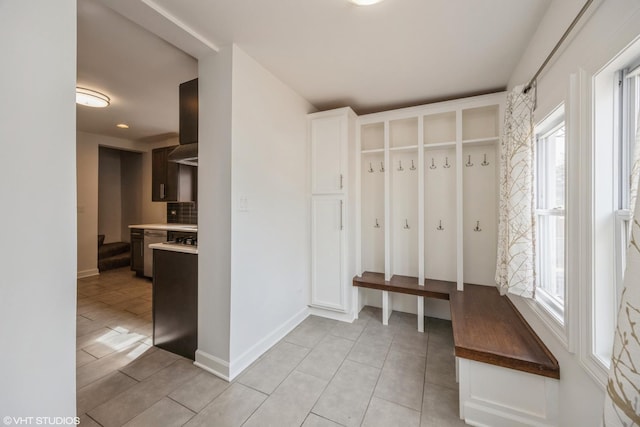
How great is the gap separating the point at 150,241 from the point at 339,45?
444 cm

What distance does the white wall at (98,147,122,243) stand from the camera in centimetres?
563

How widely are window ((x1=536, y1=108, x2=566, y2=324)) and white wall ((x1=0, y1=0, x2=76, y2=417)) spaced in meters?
2.53

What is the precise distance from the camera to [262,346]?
217 cm

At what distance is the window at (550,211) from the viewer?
1.62 meters

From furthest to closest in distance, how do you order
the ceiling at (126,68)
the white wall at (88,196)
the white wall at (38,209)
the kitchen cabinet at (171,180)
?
the white wall at (88,196), the kitchen cabinet at (171,180), the ceiling at (126,68), the white wall at (38,209)

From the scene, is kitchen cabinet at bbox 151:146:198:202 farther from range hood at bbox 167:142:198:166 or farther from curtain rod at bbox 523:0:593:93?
curtain rod at bbox 523:0:593:93

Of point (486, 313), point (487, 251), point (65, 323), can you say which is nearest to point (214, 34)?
point (65, 323)

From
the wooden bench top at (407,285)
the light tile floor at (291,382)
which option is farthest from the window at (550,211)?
the light tile floor at (291,382)

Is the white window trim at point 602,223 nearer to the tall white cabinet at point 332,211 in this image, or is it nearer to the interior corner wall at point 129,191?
the tall white cabinet at point 332,211

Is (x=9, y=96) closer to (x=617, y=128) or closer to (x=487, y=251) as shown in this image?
(x=617, y=128)

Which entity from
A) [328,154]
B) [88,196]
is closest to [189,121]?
[328,154]

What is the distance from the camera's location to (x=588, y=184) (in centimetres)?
108

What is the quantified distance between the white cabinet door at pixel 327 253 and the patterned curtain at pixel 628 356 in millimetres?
2171

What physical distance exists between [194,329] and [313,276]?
133 cm
